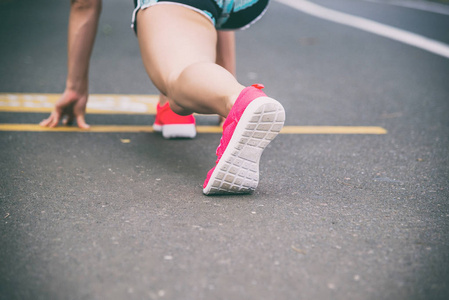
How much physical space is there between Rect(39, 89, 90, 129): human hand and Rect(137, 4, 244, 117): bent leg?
0.86 metres

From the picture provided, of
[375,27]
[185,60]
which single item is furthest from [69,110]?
[375,27]

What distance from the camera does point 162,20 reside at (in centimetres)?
227

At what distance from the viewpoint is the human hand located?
308 centimetres

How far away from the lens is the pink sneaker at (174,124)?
3006 millimetres

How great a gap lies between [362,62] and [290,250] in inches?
163

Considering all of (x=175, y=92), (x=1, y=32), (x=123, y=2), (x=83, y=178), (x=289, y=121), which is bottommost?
(x=123, y=2)

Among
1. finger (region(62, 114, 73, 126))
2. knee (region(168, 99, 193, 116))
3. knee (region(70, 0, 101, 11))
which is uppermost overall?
knee (region(70, 0, 101, 11))

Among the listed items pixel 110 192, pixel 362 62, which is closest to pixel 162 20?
pixel 110 192

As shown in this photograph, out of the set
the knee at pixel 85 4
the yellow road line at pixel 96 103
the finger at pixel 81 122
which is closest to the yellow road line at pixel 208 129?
the finger at pixel 81 122

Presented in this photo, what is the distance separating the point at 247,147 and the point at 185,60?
440mm

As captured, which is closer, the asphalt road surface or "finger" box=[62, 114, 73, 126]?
the asphalt road surface

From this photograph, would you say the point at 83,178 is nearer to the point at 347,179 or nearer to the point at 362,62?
the point at 347,179

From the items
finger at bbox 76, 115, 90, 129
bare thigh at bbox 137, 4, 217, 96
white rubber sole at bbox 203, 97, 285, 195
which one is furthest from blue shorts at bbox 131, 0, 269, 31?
finger at bbox 76, 115, 90, 129

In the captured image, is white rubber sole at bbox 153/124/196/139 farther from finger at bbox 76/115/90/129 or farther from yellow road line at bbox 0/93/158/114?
yellow road line at bbox 0/93/158/114
